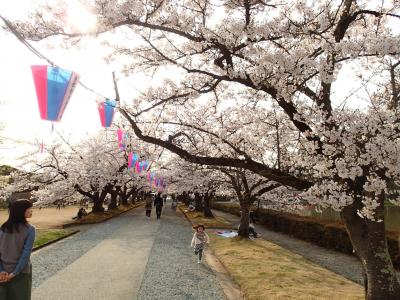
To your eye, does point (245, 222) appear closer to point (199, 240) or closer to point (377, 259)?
point (199, 240)

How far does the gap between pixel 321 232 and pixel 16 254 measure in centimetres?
1903

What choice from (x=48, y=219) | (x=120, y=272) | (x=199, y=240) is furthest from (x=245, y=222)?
(x=48, y=219)

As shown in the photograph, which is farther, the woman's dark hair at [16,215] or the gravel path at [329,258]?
the gravel path at [329,258]

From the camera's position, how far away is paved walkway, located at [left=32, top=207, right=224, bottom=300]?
27.7 feet

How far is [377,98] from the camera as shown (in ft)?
26.1

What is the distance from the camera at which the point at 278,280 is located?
1027 cm

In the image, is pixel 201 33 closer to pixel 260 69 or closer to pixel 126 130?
pixel 260 69

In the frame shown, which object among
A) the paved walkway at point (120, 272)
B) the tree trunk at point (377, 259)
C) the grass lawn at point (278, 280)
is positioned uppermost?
the tree trunk at point (377, 259)

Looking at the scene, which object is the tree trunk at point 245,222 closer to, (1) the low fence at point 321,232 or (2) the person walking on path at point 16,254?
(1) the low fence at point 321,232

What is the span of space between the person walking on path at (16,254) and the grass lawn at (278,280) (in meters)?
5.27

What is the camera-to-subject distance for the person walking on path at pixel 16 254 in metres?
4.68

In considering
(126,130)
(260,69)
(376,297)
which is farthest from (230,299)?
(126,130)

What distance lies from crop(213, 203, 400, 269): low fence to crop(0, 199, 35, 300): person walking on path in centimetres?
1399

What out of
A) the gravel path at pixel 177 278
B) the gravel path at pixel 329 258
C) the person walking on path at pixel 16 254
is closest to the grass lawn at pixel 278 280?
the gravel path at pixel 177 278
